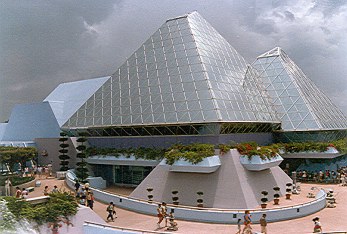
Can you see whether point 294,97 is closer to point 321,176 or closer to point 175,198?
point 321,176

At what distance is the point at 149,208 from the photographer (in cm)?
2086

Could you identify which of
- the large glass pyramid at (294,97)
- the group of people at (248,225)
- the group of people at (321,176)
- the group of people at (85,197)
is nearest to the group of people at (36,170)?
the group of people at (85,197)

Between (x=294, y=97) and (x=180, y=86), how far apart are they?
1816 centimetres

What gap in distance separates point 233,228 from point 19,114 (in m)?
42.4

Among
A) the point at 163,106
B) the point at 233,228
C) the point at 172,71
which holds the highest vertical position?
the point at 172,71

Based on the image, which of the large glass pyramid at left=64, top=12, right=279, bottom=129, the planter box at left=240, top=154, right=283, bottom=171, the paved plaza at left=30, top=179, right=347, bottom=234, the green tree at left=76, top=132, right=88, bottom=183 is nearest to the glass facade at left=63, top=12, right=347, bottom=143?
the large glass pyramid at left=64, top=12, right=279, bottom=129

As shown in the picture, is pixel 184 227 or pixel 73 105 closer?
pixel 184 227

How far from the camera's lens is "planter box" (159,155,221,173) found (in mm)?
22919

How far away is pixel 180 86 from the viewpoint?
29734 mm

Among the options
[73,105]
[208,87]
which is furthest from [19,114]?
[208,87]

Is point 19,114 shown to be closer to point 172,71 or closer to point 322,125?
point 172,71

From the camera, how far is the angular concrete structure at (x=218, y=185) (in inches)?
881

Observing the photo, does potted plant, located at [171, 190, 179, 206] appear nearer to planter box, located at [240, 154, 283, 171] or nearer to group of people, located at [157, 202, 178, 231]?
group of people, located at [157, 202, 178, 231]

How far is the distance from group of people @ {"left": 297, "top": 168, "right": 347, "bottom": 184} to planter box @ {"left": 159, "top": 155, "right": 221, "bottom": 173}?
16.0m
